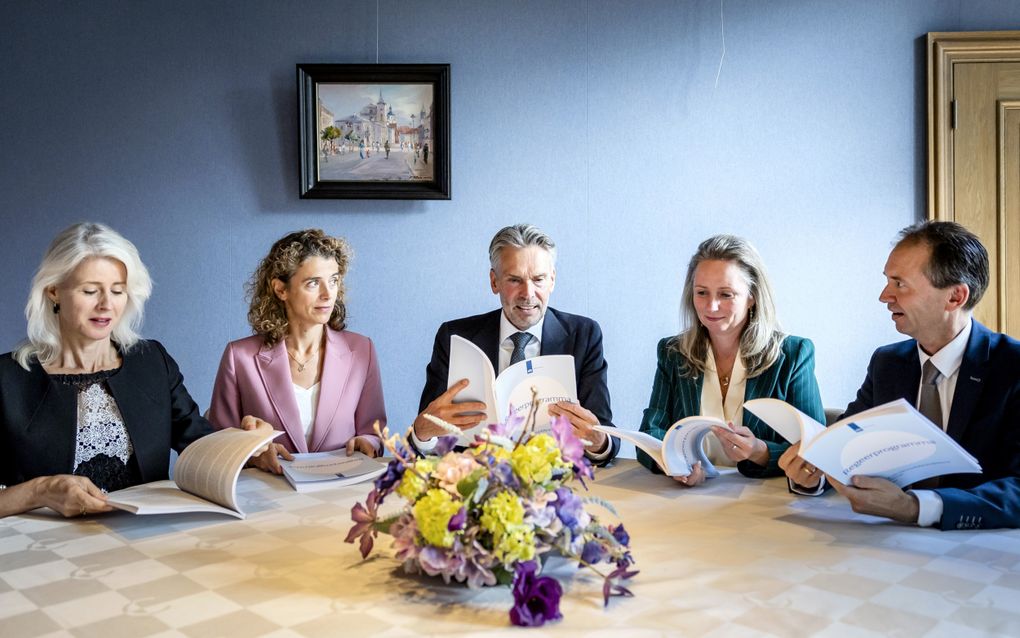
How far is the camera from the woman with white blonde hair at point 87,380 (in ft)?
6.73

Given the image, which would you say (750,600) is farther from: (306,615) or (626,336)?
(626,336)

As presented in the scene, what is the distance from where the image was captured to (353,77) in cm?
377

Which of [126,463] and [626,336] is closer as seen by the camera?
[126,463]

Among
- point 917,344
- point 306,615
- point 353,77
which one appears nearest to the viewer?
point 306,615

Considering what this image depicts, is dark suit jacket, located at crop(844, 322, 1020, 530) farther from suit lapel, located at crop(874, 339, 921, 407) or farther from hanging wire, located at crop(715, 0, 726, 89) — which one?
hanging wire, located at crop(715, 0, 726, 89)

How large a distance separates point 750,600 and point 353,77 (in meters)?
3.17

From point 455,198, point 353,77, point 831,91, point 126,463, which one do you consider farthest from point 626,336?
point 126,463

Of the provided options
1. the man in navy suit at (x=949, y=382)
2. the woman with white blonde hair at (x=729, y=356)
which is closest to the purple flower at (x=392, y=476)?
the man in navy suit at (x=949, y=382)

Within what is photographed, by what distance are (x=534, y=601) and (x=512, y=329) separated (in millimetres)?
1668

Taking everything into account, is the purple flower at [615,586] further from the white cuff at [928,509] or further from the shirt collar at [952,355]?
the shirt collar at [952,355]

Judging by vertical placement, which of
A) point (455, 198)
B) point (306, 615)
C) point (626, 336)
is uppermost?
point (455, 198)

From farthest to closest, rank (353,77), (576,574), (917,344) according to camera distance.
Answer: (353,77) → (917,344) → (576,574)

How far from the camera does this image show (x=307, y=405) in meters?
2.76

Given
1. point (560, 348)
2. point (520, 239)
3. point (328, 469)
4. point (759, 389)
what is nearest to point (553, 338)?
point (560, 348)
